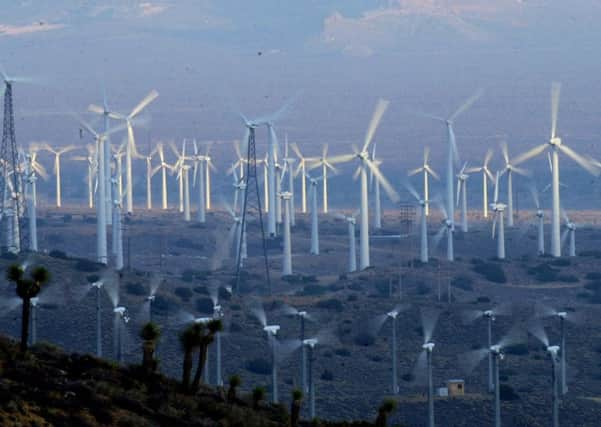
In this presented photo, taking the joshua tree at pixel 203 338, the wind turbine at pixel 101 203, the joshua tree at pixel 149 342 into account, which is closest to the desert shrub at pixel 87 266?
the wind turbine at pixel 101 203

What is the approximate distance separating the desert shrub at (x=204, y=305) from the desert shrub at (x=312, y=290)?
17.5 meters

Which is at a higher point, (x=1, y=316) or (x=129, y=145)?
(x=129, y=145)

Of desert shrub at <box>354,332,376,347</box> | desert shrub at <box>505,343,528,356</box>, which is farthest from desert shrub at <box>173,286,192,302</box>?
desert shrub at <box>505,343,528,356</box>

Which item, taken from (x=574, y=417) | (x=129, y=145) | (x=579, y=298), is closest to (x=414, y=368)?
(x=574, y=417)

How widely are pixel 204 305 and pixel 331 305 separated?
10.6 metres

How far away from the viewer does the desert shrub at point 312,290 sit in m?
172

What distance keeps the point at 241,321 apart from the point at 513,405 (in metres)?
32.9

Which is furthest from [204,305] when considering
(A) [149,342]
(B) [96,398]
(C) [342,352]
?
(B) [96,398]

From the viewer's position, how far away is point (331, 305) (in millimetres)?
153625

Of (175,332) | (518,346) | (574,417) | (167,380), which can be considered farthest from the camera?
(518,346)

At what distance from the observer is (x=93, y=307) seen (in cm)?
13850

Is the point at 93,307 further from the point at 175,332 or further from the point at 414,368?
the point at 414,368

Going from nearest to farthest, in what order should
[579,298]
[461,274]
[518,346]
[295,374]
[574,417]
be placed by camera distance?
1. [574,417]
2. [295,374]
3. [518,346]
4. [579,298]
5. [461,274]

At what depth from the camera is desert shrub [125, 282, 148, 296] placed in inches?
5812
